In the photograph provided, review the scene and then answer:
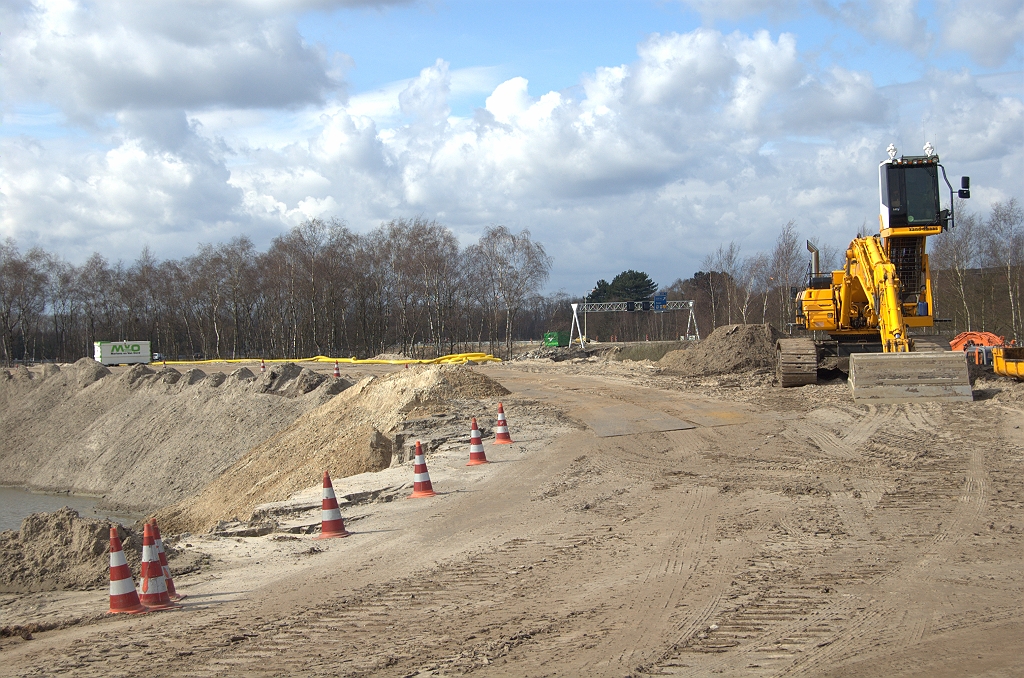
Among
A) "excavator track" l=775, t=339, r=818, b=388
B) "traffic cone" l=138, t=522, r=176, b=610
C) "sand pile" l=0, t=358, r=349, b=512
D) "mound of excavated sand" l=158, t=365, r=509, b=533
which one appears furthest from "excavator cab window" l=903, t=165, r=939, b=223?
"sand pile" l=0, t=358, r=349, b=512

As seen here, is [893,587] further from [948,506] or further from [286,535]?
[286,535]

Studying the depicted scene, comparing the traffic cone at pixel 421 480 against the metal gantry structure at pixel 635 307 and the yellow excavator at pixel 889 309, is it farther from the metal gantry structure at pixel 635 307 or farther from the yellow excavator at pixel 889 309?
the metal gantry structure at pixel 635 307

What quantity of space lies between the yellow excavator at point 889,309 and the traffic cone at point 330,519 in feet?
42.5

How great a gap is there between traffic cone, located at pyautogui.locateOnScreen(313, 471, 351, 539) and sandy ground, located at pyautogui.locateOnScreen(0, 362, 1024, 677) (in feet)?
0.75

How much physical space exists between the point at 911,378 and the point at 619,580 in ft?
44.0

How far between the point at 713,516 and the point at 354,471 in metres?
9.38

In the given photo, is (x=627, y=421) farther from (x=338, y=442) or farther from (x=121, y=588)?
(x=121, y=588)

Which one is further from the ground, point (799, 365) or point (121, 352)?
point (121, 352)

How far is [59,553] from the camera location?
7887 mm

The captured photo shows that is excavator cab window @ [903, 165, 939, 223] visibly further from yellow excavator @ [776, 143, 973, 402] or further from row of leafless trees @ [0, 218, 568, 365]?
row of leafless trees @ [0, 218, 568, 365]

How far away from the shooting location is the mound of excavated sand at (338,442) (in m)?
17.2

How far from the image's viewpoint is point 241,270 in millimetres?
72875

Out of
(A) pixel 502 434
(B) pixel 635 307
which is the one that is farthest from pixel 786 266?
(A) pixel 502 434

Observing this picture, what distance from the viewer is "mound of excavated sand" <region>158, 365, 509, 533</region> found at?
17170 mm
